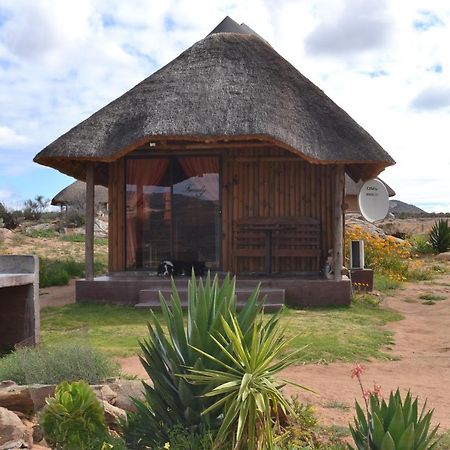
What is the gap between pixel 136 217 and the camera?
12125 millimetres

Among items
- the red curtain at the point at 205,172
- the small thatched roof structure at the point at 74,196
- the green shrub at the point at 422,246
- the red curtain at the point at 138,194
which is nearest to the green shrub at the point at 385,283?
the red curtain at the point at 205,172

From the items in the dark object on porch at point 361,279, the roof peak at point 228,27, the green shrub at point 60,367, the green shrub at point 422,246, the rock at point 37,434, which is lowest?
the rock at point 37,434

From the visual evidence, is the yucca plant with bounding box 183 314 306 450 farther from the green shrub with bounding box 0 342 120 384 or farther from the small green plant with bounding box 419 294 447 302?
the small green plant with bounding box 419 294 447 302

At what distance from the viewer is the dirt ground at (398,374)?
4762mm

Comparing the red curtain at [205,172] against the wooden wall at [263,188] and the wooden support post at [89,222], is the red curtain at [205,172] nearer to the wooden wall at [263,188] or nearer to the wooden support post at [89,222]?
the wooden wall at [263,188]

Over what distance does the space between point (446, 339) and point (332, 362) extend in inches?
96.6

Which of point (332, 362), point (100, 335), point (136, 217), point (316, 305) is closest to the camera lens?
point (332, 362)

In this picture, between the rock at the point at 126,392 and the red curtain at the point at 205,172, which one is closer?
the rock at the point at 126,392

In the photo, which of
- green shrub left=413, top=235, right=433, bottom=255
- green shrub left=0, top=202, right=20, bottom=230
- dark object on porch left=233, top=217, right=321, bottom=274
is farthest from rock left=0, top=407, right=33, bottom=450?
green shrub left=0, top=202, right=20, bottom=230

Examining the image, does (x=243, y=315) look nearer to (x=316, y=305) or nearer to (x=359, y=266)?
(x=316, y=305)

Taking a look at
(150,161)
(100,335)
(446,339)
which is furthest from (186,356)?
(150,161)

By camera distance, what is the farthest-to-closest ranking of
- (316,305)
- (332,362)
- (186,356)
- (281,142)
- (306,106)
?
(306,106) < (316,305) < (281,142) < (332,362) < (186,356)

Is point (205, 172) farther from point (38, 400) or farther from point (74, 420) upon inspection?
point (74, 420)

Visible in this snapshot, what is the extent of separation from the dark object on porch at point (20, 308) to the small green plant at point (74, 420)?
3297 millimetres
